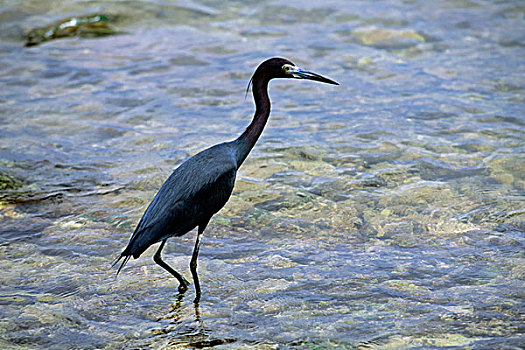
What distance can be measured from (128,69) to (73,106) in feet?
5.29

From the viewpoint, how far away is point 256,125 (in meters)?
5.61

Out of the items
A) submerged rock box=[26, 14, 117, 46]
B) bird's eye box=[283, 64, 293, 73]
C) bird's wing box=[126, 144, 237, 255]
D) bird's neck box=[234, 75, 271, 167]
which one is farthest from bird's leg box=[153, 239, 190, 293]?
submerged rock box=[26, 14, 117, 46]

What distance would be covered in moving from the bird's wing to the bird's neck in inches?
8.2

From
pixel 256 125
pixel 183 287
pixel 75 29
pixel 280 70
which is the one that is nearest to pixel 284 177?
pixel 256 125

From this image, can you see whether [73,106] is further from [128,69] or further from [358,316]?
[358,316]

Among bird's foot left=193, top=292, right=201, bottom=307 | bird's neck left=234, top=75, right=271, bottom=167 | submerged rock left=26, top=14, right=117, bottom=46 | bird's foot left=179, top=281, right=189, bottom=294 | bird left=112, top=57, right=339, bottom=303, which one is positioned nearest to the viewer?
bird left=112, top=57, right=339, bottom=303

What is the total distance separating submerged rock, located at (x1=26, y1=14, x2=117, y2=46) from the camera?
1225cm

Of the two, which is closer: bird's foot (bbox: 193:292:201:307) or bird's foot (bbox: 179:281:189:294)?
bird's foot (bbox: 193:292:201:307)

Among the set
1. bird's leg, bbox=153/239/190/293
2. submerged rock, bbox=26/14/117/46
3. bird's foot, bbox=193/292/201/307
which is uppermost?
submerged rock, bbox=26/14/117/46

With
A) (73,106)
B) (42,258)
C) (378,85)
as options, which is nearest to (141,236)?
(42,258)

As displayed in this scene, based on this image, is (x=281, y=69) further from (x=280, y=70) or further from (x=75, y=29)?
(x=75, y=29)

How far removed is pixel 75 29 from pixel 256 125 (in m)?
8.09

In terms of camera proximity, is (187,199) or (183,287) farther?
(183,287)

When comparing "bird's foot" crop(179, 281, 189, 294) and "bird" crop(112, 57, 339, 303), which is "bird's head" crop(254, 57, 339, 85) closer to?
"bird" crop(112, 57, 339, 303)
